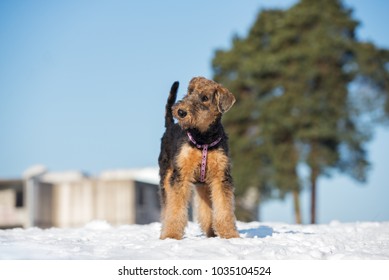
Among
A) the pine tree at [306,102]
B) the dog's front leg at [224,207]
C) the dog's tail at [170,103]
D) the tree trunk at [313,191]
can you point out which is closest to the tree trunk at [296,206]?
the pine tree at [306,102]

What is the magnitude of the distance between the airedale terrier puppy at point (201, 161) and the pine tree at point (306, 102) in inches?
707

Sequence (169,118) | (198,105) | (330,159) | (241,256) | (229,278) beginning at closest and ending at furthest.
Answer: (229,278), (241,256), (198,105), (169,118), (330,159)

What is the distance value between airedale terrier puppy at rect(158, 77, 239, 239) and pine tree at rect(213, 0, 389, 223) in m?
18.0

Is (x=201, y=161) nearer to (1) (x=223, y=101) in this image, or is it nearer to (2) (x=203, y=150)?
(2) (x=203, y=150)

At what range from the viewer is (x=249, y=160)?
89.9 ft

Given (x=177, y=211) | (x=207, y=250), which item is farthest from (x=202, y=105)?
(x=207, y=250)

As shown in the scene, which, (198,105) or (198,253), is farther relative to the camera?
(198,105)

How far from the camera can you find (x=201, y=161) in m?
7.47

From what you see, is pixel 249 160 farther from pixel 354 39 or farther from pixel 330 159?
pixel 354 39

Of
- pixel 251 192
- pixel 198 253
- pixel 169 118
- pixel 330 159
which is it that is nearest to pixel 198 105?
pixel 169 118

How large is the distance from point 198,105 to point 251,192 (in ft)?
68.1

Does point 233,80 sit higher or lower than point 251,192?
higher

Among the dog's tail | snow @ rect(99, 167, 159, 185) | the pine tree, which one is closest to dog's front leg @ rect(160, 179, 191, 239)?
the dog's tail

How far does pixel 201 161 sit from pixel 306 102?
18968mm
